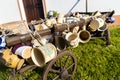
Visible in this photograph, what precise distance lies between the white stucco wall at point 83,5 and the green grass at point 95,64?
2173 millimetres

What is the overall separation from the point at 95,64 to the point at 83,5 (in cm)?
315

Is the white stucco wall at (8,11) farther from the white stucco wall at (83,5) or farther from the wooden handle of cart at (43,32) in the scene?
the wooden handle of cart at (43,32)

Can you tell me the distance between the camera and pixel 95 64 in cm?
442

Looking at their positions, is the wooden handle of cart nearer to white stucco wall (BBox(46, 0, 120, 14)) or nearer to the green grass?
the green grass

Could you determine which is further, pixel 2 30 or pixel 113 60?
pixel 113 60

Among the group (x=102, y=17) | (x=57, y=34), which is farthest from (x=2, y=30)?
(x=102, y=17)

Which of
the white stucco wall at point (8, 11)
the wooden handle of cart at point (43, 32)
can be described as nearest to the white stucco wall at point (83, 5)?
the white stucco wall at point (8, 11)

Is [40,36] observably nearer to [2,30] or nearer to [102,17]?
[2,30]

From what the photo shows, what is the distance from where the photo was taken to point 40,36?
11.4ft

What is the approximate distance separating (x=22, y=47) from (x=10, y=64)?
296 mm

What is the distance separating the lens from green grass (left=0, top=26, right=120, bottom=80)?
4180mm

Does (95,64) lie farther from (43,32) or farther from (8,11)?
(8,11)

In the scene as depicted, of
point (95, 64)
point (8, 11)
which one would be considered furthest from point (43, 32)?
point (8, 11)

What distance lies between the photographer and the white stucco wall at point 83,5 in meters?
7.03
